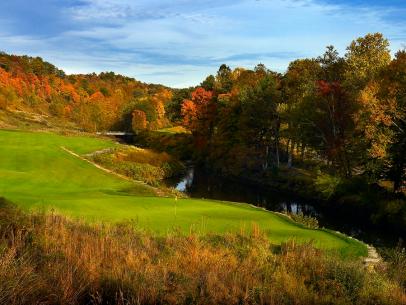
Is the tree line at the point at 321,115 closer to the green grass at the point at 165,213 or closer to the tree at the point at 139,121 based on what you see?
the green grass at the point at 165,213

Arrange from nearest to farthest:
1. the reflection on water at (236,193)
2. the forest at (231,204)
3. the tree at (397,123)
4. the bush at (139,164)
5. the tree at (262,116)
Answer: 1. the forest at (231,204)
2. the tree at (397,123)
3. the reflection on water at (236,193)
4. the bush at (139,164)
5. the tree at (262,116)

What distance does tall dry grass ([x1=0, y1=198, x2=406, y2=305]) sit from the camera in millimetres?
7703

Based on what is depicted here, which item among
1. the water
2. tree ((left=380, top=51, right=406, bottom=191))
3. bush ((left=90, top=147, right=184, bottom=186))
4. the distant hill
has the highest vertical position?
the distant hill

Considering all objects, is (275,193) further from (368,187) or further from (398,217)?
(398,217)

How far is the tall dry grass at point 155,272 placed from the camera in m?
7.70

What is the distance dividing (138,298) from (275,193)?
4071 cm

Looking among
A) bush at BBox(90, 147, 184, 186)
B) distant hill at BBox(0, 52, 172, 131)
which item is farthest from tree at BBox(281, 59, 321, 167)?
distant hill at BBox(0, 52, 172, 131)

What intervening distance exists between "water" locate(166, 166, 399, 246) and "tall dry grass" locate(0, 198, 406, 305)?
1855 centimetres

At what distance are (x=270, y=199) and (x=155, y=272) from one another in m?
35.8

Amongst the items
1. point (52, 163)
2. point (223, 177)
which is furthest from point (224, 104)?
point (52, 163)

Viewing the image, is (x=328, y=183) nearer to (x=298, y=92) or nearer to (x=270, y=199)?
(x=270, y=199)

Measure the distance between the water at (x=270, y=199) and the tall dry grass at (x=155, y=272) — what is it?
18.5m

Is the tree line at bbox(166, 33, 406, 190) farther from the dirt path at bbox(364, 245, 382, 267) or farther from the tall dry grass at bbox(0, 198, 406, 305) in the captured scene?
the tall dry grass at bbox(0, 198, 406, 305)

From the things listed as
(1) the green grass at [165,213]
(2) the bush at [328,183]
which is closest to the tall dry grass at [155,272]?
(1) the green grass at [165,213]
